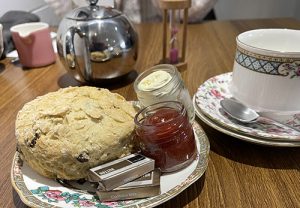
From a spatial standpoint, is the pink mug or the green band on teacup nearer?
the green band on teacup

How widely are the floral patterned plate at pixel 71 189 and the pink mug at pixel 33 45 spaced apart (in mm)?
535

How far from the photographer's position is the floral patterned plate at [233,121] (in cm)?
48

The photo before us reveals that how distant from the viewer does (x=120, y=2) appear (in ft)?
5.54

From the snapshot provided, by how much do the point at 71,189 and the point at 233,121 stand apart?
0.30 meters

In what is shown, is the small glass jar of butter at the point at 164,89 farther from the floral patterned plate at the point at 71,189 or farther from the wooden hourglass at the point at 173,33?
the wooden hourglass at the point at 173,33

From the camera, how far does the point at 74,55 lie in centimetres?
72

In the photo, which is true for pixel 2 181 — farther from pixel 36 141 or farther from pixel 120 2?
pixel 120 2

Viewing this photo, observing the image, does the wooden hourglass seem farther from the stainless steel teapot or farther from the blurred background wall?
the blurred background wall

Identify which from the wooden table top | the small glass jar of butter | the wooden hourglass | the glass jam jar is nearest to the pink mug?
the wooden table top

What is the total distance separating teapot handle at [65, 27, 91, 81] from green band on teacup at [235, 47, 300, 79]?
367mm

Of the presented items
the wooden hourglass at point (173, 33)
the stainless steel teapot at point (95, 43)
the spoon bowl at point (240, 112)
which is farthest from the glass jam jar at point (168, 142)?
the wooden hourglass at point (173, 33)

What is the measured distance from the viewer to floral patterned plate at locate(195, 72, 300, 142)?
48cm

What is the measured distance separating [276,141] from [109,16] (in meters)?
0.49

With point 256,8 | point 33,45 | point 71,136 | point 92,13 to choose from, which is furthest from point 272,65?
point 256,8
